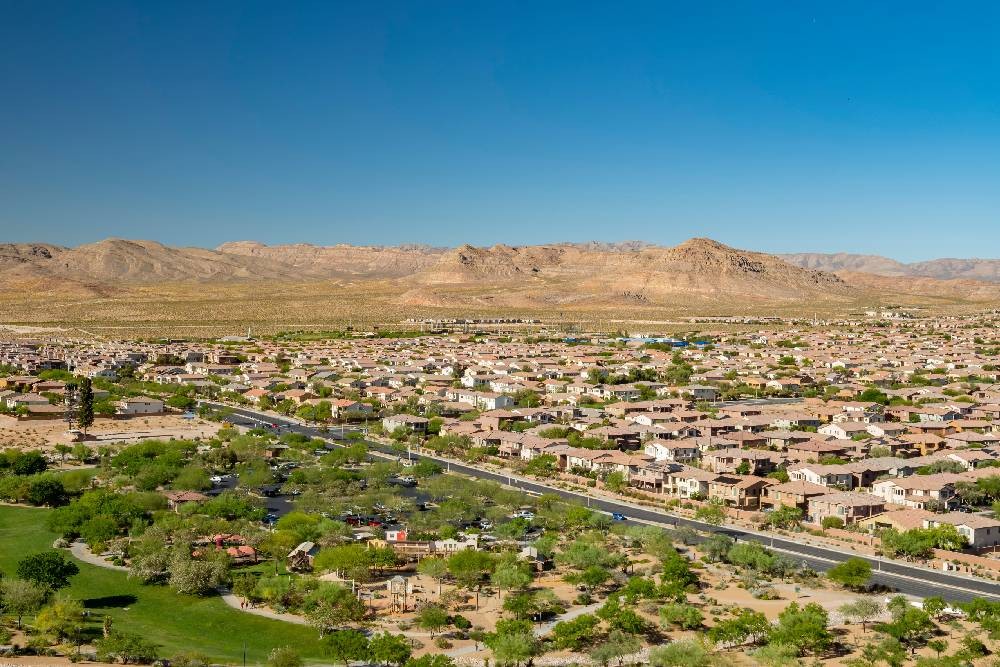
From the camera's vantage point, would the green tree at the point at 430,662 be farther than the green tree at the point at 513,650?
No

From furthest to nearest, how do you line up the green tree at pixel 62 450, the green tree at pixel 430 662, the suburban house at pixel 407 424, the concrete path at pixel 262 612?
the suburban house at pixel 407 424, the green tree at pixel 62 450, the concrete path at pixel 262 612, the green tree at pixel 430 662

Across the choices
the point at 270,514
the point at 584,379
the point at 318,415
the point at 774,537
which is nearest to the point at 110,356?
the point at 318,415

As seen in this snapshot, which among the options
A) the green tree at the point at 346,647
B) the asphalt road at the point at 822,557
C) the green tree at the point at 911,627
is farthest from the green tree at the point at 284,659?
the asphalt road at the point at 822,557

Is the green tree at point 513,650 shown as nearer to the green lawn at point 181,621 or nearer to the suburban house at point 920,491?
the green lawn at point 181,621

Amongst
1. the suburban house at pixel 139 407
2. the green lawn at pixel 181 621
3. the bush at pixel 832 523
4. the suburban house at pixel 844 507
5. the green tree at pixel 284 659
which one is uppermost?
the suburban house at pixel 139 407

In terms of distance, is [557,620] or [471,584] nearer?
[557,620]

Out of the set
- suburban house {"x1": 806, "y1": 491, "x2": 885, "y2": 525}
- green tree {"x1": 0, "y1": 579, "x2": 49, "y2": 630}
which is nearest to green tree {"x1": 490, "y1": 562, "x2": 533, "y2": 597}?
green tree {"x1": 0, "y1": 579, "x2": 49, "y2": 630}

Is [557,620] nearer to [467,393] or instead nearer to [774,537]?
[774,537]

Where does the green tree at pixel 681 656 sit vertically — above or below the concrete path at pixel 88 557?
above
